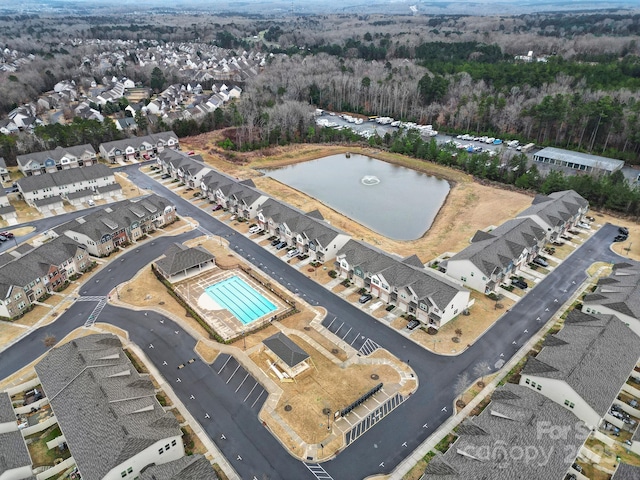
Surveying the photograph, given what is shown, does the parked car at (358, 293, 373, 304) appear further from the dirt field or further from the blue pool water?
the dirt field

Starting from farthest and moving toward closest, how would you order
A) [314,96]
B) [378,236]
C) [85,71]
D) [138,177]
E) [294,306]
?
[85,71], [314,96], [138,177], [378,236], [294,306]

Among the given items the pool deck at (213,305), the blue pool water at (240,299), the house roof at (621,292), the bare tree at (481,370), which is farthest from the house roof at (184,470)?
the house roof at (621,292)

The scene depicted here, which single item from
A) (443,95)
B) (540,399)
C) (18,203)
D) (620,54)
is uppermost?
(620,54)

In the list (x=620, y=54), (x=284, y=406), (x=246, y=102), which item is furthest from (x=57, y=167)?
(x=620, y=54)

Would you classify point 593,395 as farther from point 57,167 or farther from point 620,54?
point 620,54

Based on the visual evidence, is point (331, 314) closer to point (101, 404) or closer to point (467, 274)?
point (467, 274)

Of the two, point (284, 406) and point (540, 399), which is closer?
point (540, 399)

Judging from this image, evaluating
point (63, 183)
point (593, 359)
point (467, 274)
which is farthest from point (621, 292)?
point (63, 183)
